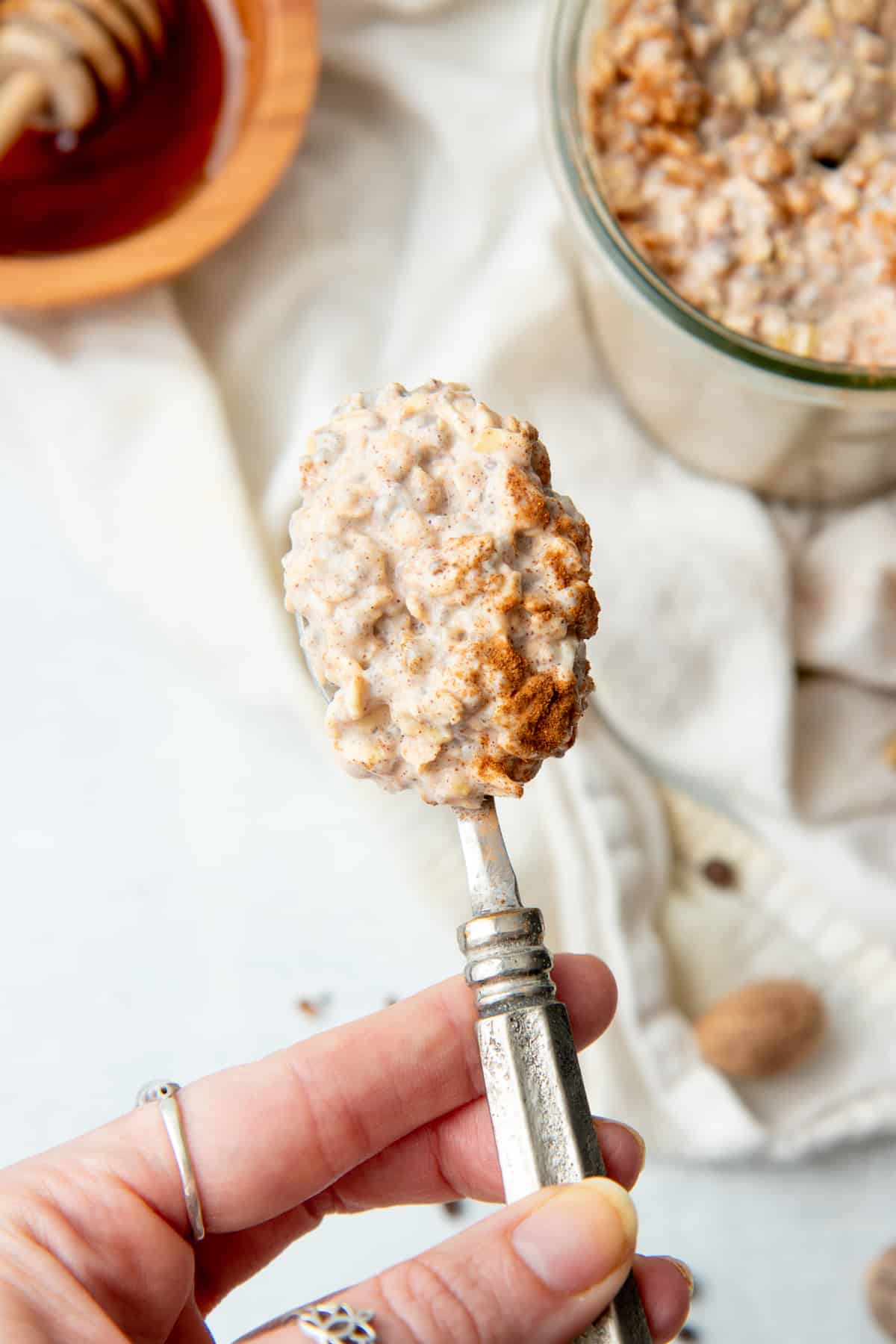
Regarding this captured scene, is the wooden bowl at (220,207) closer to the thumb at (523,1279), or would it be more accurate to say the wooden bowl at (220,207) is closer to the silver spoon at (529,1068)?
the silver spoon at (529,1068)

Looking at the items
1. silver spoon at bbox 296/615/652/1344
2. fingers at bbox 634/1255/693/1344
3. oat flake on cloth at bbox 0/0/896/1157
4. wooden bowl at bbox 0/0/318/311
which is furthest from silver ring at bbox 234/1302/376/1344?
wooden bowl at bbox 0/0/318/311

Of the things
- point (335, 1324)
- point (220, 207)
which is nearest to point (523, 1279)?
point (335, 1324)

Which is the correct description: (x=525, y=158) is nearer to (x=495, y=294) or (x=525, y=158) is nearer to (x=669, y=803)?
(x=495, y=294)

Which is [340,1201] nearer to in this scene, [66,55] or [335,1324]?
→ [335,1324]

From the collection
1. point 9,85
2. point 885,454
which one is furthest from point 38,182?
point 885,454

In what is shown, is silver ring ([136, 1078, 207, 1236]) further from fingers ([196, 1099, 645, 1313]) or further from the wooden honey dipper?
the wooden honey dipper

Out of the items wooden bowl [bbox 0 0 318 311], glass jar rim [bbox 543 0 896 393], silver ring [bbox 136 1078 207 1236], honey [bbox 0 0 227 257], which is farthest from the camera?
honey [bbox 0 0 227 257]
